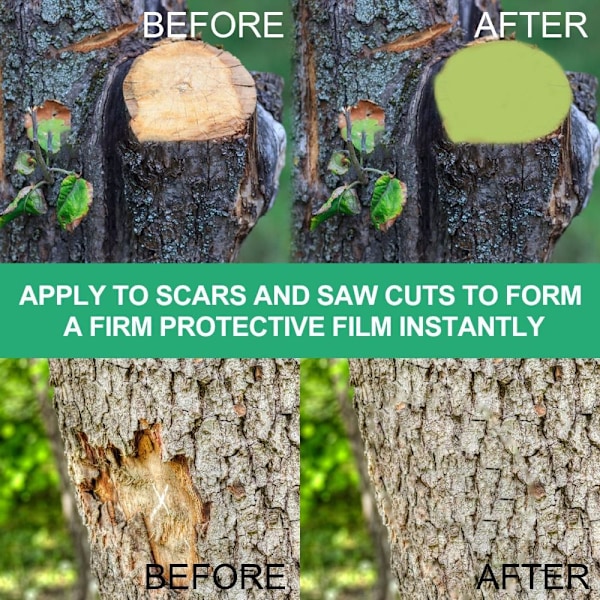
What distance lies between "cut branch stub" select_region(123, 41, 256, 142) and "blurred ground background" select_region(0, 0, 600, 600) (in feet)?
3.89

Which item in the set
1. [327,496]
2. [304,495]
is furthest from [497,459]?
[327,496]

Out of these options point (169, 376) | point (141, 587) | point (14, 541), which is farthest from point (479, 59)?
point (14, 541)

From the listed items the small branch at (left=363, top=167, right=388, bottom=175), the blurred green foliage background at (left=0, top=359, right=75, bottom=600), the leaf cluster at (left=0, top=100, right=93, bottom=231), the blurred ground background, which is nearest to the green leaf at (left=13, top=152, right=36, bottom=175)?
the leaf cluster at (left=0, top=100, right=93, bottom=231)

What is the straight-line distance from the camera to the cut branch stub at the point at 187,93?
5.57 ft

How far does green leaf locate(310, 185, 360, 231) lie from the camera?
181cm

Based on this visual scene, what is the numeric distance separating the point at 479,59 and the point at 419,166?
0.77 feet

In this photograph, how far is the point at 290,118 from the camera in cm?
192

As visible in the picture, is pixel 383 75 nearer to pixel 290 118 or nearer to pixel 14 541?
pixel 290 118

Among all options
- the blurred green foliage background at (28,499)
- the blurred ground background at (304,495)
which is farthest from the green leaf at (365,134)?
the blurred green foliage background at (28,499)

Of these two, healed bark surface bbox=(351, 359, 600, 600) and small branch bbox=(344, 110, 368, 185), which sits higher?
small branch bbox=(344, 110, 368, 185)

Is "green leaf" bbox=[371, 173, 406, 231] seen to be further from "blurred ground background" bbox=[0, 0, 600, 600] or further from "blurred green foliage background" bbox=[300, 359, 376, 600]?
"blurred green foliage background" bbox=[300, 359, 376, 600]

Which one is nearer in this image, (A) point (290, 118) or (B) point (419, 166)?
(B) point (419, 166)

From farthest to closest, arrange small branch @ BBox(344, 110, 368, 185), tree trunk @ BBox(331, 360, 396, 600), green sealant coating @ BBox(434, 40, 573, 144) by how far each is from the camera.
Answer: tree trunk @ BBox(331, 360, 396, 600), small branch @ BBox(344, 110, 368, 185), green sealant coating @ BBox(434, 40, 573, 144)

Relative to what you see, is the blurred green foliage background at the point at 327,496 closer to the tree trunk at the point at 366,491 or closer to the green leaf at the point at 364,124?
the tree trunk at the point at 366,491
